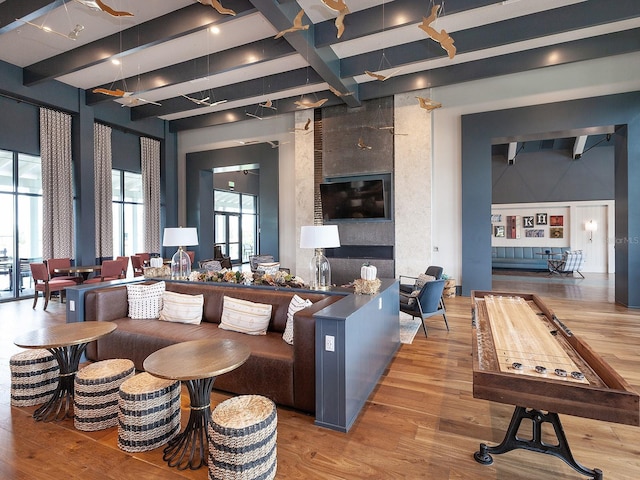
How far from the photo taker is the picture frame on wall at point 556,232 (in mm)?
11406

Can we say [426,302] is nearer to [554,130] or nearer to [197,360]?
[197,360]

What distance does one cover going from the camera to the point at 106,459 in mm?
2055

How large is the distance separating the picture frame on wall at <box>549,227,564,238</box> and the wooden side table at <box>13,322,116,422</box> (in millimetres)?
13268

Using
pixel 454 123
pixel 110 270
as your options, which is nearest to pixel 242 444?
pixel 110 270

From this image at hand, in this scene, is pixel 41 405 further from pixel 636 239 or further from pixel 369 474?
pixel 636 239

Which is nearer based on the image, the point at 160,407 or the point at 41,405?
the point at 160,407

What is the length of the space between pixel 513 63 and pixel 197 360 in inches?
278

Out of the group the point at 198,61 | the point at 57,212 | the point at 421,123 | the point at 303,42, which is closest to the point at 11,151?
the point at 57,212

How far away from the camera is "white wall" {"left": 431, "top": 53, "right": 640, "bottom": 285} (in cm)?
584

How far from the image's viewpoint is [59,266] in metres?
6.89

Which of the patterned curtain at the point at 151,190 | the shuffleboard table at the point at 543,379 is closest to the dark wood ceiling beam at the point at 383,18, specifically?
the shuffleboard table at the point at 543,379

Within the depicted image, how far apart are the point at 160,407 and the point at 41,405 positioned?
4.31 feet

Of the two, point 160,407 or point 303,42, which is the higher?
point 303,42

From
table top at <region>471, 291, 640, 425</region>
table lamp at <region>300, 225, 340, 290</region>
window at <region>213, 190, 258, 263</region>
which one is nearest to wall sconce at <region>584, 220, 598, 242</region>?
table top at <region>471, 291, 640, 425</region>
